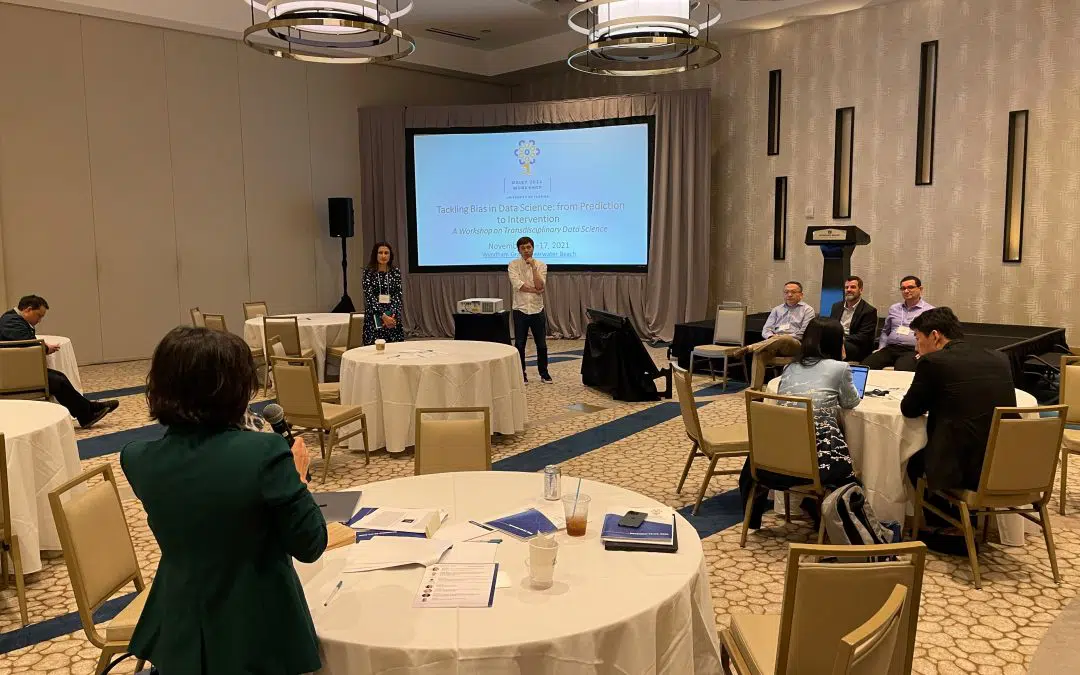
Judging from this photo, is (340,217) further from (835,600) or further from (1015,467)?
(835,600)

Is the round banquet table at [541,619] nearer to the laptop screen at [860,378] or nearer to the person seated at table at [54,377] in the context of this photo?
the laptop screen at [860,378]

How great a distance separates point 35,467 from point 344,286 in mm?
8792

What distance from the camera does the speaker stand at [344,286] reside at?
11.5 meters

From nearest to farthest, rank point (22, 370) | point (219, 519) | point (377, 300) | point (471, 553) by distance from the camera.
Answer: point (219, 519), point (471, 553), point (22, 370), point (377, 300)

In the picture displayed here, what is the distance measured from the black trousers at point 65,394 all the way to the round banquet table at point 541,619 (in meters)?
5.39

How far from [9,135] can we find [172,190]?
6.09ft

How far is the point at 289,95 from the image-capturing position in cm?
1173

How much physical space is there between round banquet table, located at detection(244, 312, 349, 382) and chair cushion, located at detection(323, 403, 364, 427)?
2.38 metres

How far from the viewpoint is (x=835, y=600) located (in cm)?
200

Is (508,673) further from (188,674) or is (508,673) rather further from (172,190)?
(172,190)

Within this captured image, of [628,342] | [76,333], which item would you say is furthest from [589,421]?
[76,333]

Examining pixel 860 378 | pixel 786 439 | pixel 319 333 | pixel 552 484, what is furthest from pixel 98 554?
pixel 319 333

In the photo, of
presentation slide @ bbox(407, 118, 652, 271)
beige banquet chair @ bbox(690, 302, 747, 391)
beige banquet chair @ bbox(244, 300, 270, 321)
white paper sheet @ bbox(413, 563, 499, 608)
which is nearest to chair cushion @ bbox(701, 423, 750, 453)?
white paper sheet @ bbox(413, 563, 499, 608)

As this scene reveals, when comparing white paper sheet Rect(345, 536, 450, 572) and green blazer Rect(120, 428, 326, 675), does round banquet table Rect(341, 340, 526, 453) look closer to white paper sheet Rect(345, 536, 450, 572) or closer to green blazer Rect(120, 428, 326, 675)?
white paper sheet Rect(345, 536, 450, 572)
